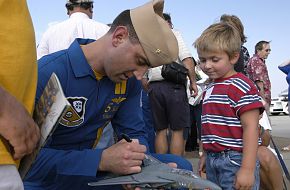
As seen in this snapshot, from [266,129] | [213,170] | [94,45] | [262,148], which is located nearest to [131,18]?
[94,45]

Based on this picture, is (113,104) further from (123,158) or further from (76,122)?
(123,158)

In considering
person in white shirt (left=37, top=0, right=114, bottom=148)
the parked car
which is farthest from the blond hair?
the parked car

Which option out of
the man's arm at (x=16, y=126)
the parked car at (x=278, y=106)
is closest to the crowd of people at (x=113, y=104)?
the man's arm at (x=16, y=126)

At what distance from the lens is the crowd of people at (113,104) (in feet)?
4.47

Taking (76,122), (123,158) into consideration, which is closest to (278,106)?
(76,122)

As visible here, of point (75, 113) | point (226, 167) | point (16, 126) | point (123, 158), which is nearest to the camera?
point (16, 126)

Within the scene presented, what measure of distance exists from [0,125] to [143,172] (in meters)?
0.78

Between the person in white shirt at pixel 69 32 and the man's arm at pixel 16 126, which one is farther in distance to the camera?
the person in white shirt at pixel 69 32

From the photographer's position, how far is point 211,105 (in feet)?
9.08

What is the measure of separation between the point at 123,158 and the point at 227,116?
96cm

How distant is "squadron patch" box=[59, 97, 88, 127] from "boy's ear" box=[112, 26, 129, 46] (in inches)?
11.7

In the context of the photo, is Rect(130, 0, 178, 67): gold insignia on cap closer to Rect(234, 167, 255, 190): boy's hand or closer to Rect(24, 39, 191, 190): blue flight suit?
Rect(24, 39, 191, 190): blue flight suit

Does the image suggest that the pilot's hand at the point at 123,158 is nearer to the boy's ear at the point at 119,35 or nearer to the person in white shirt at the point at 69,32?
the boy's ear at the point at 119,35

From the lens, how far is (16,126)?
1301 millimetres
